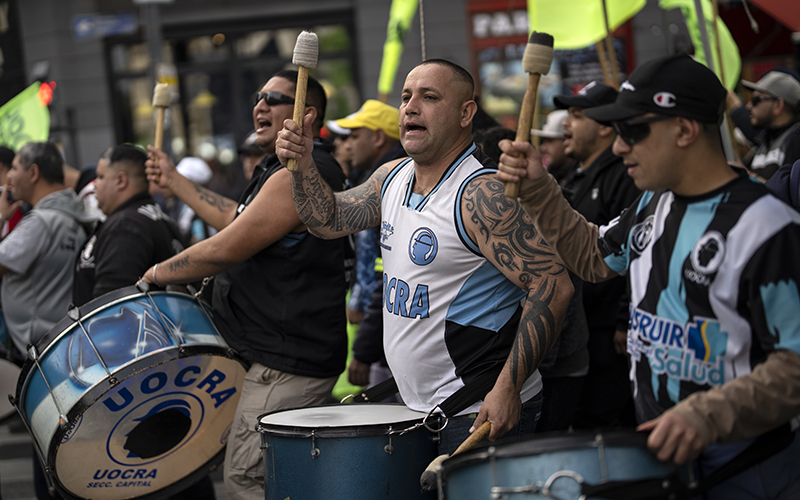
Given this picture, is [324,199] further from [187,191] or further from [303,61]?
[187,191]

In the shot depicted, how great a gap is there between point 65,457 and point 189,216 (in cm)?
523

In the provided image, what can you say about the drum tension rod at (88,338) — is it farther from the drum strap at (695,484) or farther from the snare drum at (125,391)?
the drum strap at (695,484)

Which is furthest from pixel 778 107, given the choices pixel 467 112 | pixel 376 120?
pixel 467 112

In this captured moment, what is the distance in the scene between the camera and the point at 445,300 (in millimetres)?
2814

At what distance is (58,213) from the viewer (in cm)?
538

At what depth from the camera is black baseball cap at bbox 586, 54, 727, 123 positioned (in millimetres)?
2088

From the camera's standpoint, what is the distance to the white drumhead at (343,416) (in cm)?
283

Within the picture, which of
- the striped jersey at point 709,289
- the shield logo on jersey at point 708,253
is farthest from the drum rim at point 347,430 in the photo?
the shield logo on jersey at point 708,253

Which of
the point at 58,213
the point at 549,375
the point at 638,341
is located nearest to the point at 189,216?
the point at 58,213

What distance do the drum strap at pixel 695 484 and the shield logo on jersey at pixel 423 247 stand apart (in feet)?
3.81

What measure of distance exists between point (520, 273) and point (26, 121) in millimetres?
6159

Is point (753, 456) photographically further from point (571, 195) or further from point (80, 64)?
point (80, 64)

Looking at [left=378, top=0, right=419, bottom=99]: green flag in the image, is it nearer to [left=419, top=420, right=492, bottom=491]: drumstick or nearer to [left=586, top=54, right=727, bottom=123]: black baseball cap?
[left=419, top=420, right=492, bottom=491]: drumstick

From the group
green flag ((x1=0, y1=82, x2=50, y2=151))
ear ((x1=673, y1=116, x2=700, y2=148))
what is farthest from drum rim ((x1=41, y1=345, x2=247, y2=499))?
green flag ((x1=0, y1=82, x2=50, y2=151))
